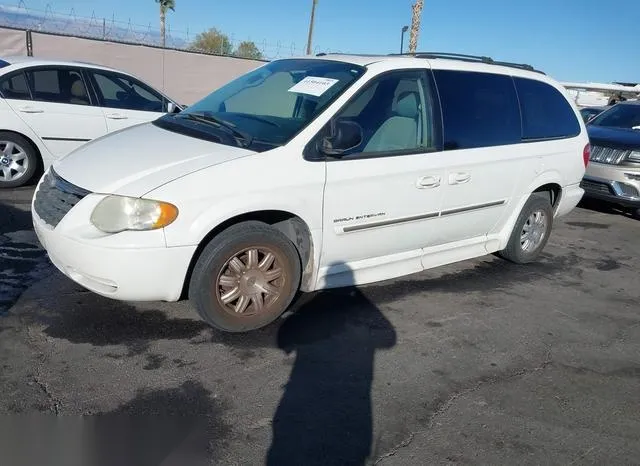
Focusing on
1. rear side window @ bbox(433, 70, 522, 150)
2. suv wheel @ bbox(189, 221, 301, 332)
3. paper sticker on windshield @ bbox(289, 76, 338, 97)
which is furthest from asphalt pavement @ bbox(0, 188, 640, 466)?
paper sticker on windshield @ bbox(289, 76, 338, 97)

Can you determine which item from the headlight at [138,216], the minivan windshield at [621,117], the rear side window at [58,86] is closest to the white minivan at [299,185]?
the headlight at [138,216]

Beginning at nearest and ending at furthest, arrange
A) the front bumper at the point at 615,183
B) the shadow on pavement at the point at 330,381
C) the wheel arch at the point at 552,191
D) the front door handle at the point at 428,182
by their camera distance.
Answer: the shadow on pavement at the point at 330,381 < the front door handle at the point at 428,182 < the wheel arch at the point at 552,191 < the front bumper at the point at 615,183

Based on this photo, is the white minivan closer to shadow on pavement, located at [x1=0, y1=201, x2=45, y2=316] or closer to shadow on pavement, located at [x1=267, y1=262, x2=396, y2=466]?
shadow on pavement, located at [x1=267, y1=262, x2=396, y2=466]

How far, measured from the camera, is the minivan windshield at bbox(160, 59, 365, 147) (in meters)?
3.99

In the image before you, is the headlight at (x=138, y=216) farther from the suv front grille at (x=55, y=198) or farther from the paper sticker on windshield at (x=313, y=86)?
the paper sticker on windshield at (x=313, y=86)

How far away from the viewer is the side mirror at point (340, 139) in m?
3.86

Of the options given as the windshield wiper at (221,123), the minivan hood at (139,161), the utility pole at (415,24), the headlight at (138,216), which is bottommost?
the headlight at (138,216)

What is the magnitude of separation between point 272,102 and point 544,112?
2.85 metres

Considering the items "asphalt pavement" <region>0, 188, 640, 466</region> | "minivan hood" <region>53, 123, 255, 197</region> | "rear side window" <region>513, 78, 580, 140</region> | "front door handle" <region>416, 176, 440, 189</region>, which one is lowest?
"asphalt pavement" <region>0, 188, 640, 466</region>

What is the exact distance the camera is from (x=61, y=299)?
416 centimetres

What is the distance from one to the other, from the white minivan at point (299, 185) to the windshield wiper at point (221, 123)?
0.07ft

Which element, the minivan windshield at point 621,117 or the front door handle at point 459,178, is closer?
the front door handle at point 459,178

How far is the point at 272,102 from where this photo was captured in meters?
4.36

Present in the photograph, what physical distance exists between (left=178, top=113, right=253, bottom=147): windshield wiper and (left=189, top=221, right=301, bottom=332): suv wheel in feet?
2.03
